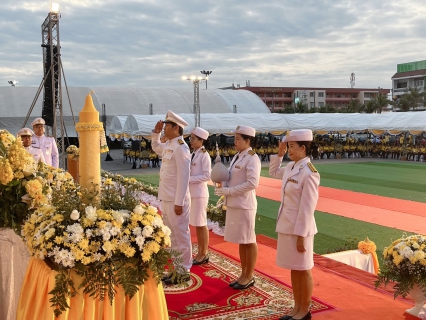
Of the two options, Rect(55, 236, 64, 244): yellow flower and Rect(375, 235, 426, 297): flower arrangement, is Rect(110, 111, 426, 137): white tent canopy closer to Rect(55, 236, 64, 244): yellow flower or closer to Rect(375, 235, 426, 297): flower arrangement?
Rect(375, 235, 426, 297): flower arrangement

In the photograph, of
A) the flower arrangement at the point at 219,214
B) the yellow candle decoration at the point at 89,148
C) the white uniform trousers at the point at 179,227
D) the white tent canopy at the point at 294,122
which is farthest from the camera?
the white tent canopy at the point at 294,122

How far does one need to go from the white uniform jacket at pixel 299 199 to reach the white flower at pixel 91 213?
2.01 meters

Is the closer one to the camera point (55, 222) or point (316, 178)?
point (55, 222)

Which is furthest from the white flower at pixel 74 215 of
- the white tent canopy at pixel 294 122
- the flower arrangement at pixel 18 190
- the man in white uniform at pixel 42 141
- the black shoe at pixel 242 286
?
the white tent canopy at pixel 294 122

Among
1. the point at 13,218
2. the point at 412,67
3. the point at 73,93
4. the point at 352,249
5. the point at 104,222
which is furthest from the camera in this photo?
the point at 412,67

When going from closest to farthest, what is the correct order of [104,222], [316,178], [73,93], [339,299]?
[104,222], [316,178], [339,299], [73,93]

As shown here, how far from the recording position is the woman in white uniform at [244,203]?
519cm

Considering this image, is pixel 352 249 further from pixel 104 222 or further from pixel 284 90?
→ pixel 284 90

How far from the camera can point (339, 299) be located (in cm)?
492

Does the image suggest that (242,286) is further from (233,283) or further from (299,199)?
(299,199)

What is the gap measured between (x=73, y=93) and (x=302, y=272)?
38.2 metres

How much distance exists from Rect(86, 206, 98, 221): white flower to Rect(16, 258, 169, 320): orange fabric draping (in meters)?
0.38

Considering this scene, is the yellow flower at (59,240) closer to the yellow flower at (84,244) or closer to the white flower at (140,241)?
the yellow flower at (84,244)

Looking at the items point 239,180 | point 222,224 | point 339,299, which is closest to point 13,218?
point 239,180
